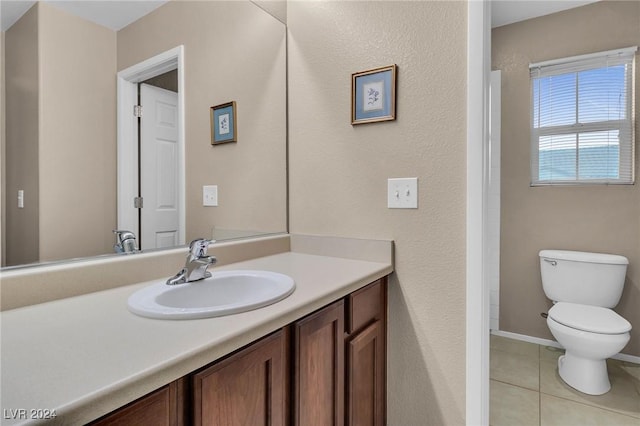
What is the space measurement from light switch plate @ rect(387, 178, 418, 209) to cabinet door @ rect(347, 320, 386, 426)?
1.50 feet

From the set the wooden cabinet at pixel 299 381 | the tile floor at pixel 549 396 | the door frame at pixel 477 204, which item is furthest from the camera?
the tile floor at pixel 549 396

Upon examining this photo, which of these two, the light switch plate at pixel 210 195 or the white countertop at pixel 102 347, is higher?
the light switch plate at pixel 210 195

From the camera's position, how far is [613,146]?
7.47 feet

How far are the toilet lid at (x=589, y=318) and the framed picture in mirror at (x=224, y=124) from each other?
209cm

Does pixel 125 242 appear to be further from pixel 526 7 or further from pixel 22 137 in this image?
pixel 526 7

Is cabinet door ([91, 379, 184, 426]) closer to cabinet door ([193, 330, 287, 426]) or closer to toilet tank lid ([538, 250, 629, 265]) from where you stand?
cabinet door ([193, 330, 287, 426])

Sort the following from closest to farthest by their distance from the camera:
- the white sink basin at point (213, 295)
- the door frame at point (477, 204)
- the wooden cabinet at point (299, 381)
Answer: the wooden cabinet at point (299, 381), the white sink basin at point (213, 295), the door frame at point (477, 204)

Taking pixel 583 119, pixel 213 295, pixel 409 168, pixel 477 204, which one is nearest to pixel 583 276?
pixel 583 119

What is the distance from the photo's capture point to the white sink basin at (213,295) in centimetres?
73

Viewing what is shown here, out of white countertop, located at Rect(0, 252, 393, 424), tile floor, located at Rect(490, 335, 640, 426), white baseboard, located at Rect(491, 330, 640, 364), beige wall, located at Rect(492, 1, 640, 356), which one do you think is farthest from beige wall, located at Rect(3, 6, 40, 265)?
white baseboard, located at Rect(491, 330, 640, 364)

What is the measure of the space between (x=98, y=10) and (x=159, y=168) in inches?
18.5

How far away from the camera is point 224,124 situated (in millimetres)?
1446

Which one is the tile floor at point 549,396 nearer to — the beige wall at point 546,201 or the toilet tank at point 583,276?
the beige wall at point 546,201

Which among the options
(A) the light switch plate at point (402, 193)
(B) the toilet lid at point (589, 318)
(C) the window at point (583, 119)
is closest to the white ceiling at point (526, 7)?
(C) the window at point (583, 119)
